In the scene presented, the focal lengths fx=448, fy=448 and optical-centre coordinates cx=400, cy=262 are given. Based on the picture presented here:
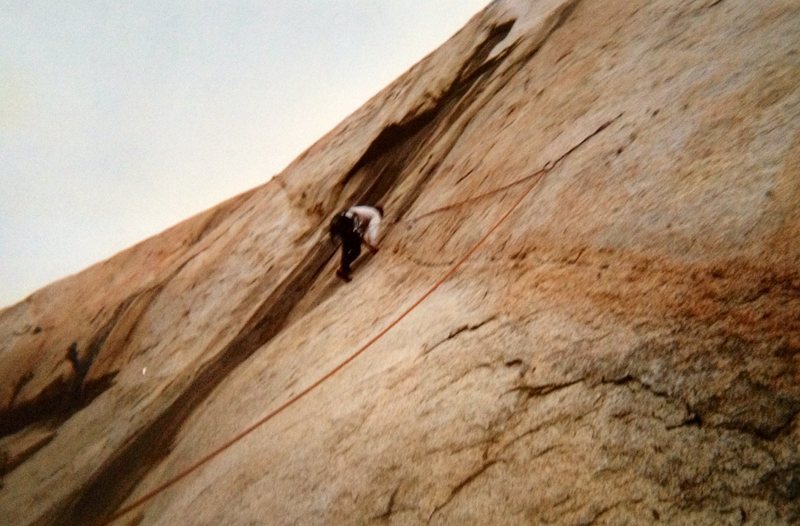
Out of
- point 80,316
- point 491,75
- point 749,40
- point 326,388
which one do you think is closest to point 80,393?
point 80,316

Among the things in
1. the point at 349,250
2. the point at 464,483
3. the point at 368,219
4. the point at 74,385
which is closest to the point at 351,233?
the point at 349,250

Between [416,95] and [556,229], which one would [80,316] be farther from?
[556,229]

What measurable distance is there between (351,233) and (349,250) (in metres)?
0.22

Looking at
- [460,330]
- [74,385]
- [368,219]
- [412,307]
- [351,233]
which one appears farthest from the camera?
[74,385]

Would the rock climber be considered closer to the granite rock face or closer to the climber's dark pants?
the climber's dark pants

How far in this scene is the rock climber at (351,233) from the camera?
18.7ft

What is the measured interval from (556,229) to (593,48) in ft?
9.34

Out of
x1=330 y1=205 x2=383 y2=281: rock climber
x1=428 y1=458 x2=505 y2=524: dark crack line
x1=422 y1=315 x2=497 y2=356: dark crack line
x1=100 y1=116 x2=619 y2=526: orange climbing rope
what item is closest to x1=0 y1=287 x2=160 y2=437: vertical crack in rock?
x1=330 y1=205 x2=383 y2=281: rock climber

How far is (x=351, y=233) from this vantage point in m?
5.73

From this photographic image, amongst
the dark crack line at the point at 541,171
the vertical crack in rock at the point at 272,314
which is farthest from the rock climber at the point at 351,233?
the dark crack line at the point at 541,171

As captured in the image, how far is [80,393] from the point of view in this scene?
331 inches

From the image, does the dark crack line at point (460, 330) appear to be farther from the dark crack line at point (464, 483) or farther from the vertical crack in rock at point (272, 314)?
the vertical crack in rock at point (272, 314)

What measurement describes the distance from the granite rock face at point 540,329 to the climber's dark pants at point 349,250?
46 cm

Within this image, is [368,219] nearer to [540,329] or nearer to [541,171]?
[541,171]
